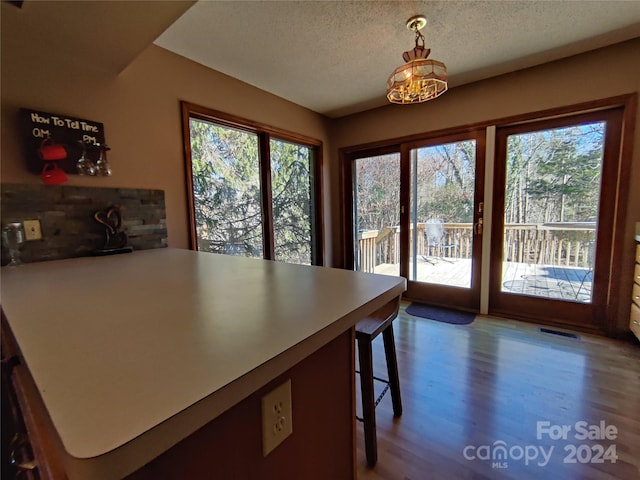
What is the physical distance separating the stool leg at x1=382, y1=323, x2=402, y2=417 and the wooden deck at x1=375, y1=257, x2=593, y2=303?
2.05 meters

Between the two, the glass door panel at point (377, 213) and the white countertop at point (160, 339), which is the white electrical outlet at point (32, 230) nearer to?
the white countertop at point (160, 339)

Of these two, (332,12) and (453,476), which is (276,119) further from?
(453,476)

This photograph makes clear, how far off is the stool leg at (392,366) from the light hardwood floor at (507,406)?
0.06 meters

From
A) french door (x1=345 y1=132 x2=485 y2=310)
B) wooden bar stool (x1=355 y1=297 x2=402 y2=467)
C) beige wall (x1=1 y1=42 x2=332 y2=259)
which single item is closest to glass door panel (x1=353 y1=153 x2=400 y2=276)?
french door (x1=345 y1=132 x2=485 y2=310)

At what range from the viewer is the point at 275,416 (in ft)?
1.95

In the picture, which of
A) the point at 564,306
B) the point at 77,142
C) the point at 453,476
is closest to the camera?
the point at 453,476

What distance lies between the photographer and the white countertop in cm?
34

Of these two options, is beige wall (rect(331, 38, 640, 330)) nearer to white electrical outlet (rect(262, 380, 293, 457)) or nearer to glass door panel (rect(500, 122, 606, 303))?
glass door panel (rect(500, 122, 606, 303))

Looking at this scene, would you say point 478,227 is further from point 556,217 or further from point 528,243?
point 556,217

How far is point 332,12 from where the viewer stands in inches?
71.2

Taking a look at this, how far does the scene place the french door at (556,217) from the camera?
Answer: 8.27ft

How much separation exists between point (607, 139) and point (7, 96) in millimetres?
4250

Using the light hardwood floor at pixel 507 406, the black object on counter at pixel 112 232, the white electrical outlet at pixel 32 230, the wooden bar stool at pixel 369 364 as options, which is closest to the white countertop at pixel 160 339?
the wooden bar stool at pixel 369 364

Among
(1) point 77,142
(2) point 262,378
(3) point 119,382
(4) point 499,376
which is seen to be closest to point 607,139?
(4) point 499,376
